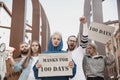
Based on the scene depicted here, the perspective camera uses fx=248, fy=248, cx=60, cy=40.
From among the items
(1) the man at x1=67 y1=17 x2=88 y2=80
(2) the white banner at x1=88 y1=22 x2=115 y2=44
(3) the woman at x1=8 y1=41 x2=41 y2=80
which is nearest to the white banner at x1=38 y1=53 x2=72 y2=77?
(1) the man at x1=67 y1=17 x2=88 y2=80

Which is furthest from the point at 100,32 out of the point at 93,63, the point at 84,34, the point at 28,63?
the point at 28,63

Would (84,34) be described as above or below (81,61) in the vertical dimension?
above

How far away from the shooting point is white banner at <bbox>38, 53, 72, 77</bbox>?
80.7 inches

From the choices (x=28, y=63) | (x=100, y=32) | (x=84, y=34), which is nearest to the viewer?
(x=84, y=34)

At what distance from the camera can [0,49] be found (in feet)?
10.7

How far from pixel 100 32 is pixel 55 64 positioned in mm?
1036

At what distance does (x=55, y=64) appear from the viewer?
2.13 m

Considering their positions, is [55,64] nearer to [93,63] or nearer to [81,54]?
[81,54]

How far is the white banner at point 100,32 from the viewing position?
9.66ft

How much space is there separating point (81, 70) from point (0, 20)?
181 inches

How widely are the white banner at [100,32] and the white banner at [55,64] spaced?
91 centimetres

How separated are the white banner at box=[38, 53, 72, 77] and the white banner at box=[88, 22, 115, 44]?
912mm

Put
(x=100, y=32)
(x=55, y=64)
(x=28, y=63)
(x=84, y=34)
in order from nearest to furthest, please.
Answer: (x=55, y=64)
(x=84, y=34)
(x=28, y=63)
(x=100, y=32)

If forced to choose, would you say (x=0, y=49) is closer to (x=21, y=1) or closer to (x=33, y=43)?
(x=33, y=43)
